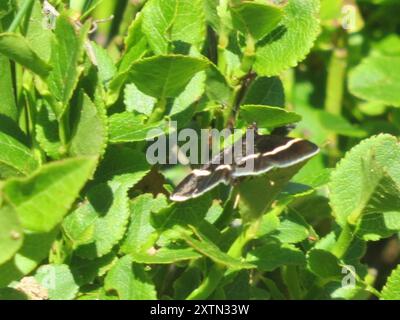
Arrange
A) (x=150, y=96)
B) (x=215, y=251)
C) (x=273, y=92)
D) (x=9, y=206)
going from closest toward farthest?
1. (x=9, y=206)
2. (x=215, y=251)
3. (x=150, y=96)
4. (x=273, y=92)

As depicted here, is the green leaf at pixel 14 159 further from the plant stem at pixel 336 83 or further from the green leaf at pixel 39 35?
the plant stem at pixel 336 83

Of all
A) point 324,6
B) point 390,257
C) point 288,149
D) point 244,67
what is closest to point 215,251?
point 288,149

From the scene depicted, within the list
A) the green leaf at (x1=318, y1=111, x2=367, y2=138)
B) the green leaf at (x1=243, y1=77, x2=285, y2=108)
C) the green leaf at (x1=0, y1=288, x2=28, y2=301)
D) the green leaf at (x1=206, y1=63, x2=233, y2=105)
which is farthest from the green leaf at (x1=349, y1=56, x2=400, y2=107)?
the green leaf at (x1=0, y1=288, x2=28, y2=301)

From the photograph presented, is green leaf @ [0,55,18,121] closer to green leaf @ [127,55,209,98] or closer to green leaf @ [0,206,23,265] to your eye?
green leaf @ [127,55,209,98]

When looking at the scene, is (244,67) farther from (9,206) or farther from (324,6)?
(324,6)

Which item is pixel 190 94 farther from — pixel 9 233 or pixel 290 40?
pixel 9 233

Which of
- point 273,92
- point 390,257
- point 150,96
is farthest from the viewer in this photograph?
point 390,257

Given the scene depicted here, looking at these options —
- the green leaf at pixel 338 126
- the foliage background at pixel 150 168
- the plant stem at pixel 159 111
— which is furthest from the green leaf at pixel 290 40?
the green leaf at pixel 338 126
